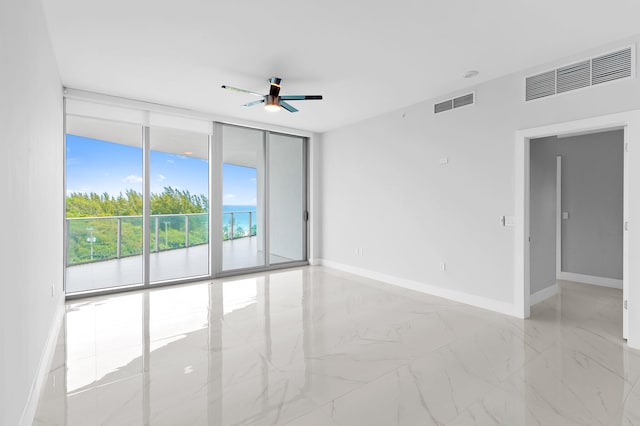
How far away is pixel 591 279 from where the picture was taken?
5500 mm

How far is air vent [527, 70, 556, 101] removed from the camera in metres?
3.64

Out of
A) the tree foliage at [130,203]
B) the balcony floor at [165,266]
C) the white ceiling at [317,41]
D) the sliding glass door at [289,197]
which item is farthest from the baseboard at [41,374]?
the sliding glass door at [289,197]

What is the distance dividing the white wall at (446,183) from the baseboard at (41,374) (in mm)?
4472

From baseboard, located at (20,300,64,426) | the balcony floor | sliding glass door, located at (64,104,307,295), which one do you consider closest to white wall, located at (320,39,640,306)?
sliding glass door, located at (64,104,307,295)

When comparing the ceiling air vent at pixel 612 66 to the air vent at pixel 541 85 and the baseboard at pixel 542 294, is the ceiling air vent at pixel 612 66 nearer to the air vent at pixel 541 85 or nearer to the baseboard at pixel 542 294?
the air vent at pixel 541 85

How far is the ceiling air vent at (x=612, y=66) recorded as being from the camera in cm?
314

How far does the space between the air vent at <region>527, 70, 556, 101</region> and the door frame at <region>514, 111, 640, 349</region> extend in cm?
38

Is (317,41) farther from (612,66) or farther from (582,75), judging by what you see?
(612,66)

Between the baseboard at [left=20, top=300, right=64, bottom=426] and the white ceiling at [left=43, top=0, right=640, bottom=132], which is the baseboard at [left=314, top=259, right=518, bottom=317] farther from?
the baseboard at [left=20, top=300, right=64, bottom=426]

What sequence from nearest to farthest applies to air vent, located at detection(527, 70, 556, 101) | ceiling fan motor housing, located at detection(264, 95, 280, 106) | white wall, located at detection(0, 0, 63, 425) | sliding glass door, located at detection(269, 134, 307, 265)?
A: white wall, located at detection(0, 0, 63, 425)
air vent, located at detection(527, 70, 556, 101)
ceiling fan motor housing, located at detection(264, 95, 280, 106)
sliding glass door, located at detection(269, 134, 307, 265)

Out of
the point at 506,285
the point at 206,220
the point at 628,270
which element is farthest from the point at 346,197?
the point at 628,270

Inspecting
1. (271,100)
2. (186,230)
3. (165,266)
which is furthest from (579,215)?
(165,266)

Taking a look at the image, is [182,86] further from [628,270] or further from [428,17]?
[628,270]

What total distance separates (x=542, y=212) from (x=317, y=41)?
3.68m
